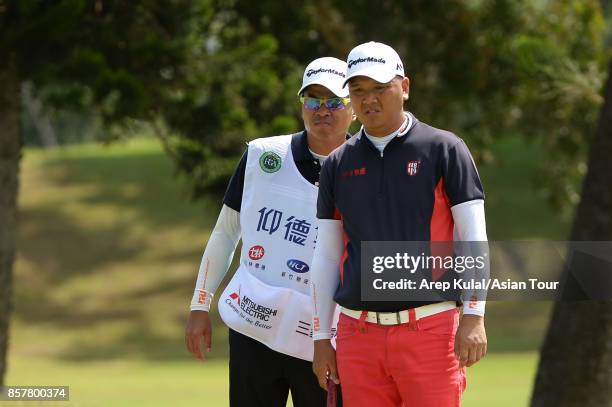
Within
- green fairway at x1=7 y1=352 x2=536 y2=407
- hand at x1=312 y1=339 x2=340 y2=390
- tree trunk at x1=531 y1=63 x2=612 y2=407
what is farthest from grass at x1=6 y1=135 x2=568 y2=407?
hand at x1=312 y1=339 x2=340 y2=390

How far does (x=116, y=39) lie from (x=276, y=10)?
4245 millimetres

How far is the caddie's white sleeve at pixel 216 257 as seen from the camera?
488 cm

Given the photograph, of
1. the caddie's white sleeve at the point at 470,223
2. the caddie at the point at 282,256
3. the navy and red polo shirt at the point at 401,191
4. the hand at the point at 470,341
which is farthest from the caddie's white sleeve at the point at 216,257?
the hand at the point at 470,341

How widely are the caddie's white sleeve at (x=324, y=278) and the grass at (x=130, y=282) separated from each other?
27.9 feet

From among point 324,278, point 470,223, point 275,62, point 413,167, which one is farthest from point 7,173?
point 470,223

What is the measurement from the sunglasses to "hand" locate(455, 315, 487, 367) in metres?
1.12

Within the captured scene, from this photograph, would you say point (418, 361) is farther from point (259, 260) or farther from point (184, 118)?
point (184, 118)

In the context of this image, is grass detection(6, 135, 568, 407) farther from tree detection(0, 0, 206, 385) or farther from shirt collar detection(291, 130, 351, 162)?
shirt collar detection(291, 130, 351, 162)

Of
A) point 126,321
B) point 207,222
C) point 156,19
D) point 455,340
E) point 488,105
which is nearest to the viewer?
point 455,340

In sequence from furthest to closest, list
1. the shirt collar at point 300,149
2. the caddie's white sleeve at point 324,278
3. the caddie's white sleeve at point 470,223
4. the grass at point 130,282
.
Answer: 1. the grass at point 130,282
2. the shirt collar at point 300,149
3. the caddie's white sleeve at point 324,278
4. the caddie's white sleeve at point 470,223

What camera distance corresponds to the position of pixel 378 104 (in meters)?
4.11

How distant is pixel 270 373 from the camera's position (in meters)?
4.67

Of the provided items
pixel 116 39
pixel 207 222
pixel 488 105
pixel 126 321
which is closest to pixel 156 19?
pixel 116 39

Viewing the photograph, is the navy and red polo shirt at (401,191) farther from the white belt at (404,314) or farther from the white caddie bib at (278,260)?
the white caddie bib at (278,260)
